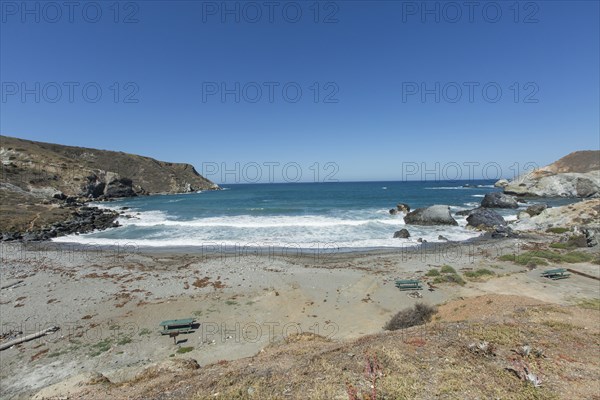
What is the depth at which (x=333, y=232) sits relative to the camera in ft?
99.2

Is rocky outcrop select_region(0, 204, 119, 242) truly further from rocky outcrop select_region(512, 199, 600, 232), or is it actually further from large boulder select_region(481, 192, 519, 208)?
large boulder select_region(481, 192, 519, 208)

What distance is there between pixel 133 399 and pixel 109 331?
6141 mm

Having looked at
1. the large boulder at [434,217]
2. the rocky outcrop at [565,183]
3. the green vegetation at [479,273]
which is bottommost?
the green vegetation at [479,273]

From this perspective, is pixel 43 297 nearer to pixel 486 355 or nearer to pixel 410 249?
pixel 486 355

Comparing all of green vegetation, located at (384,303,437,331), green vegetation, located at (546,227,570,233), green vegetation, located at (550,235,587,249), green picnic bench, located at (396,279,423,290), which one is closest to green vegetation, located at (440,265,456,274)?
green picnic bench, located at (396,279,423,290)

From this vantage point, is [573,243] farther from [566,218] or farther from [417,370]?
[417,370]

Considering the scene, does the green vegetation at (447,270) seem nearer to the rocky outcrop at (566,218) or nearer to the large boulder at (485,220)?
the large boulder at (485,220)

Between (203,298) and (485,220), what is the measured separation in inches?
1220

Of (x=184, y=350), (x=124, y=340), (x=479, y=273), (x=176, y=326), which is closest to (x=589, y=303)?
(x=479, y=273)

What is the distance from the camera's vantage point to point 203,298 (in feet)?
42.4

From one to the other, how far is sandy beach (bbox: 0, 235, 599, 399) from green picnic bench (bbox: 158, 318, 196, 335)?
29 cm

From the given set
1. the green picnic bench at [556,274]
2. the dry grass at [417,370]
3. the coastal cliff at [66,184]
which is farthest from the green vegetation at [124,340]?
the coastal cliff at [66,184]

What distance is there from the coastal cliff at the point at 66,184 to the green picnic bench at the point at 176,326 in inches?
1075

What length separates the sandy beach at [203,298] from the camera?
8.59 m
